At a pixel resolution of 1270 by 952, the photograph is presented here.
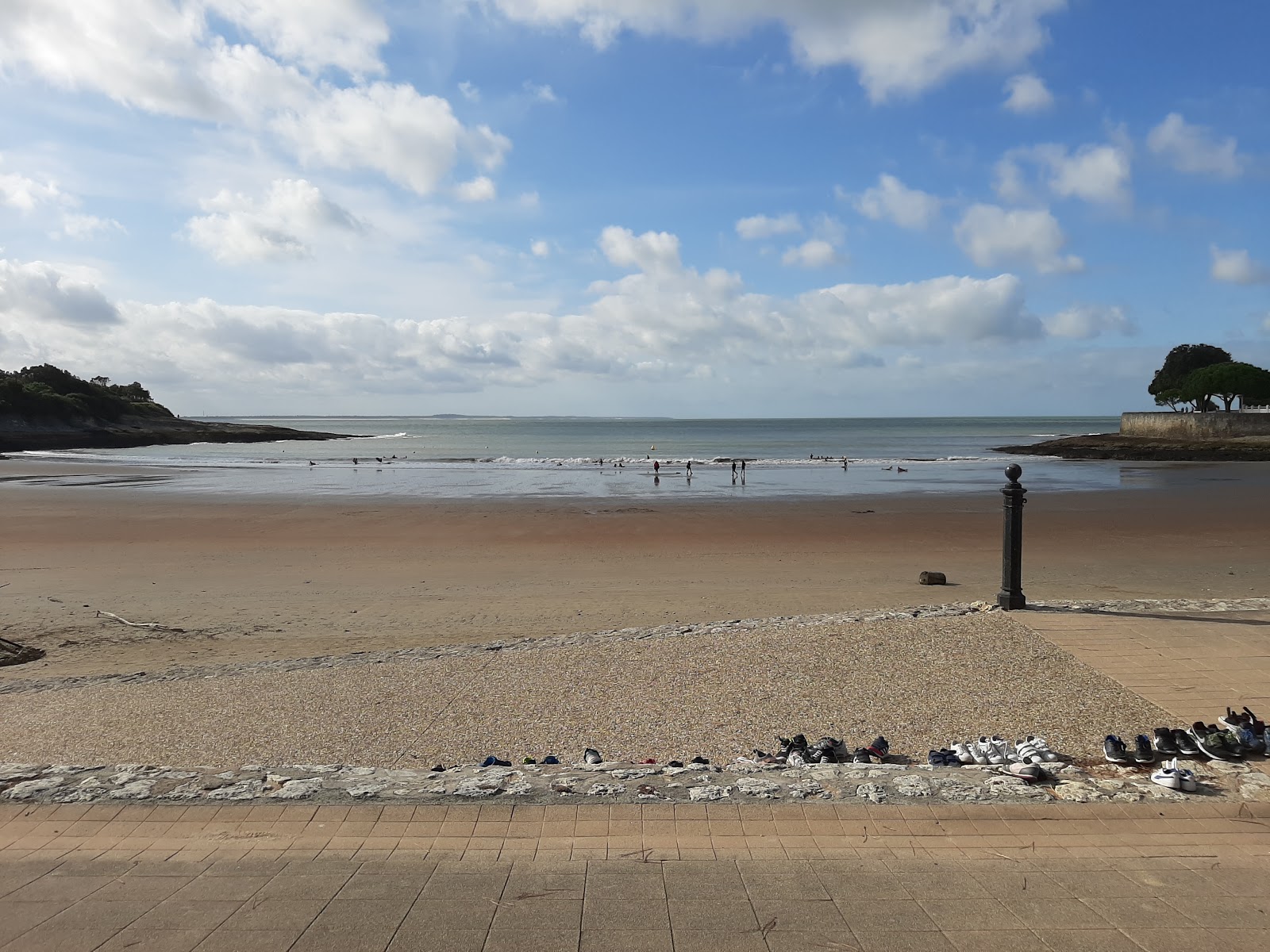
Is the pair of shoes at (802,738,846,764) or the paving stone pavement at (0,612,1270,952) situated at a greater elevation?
the paving stone pavement at (0,612,1270,952)

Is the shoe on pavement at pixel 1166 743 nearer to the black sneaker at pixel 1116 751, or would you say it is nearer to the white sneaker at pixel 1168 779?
the black sneaker at pixel 1116 751

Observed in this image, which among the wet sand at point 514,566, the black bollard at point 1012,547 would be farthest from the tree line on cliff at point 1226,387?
the black bollard at point 1012,547

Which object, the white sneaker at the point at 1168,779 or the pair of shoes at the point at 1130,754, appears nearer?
the white sneaker at the point at 1168,779

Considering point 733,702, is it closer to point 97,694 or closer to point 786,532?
point 97,694

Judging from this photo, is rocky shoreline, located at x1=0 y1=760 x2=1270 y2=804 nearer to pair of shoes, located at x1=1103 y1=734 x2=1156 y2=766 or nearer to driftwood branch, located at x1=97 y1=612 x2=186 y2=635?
pair of shoes, located at x1=1103 y1=734 x2=1156 y2=766

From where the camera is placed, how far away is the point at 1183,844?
3541 mm

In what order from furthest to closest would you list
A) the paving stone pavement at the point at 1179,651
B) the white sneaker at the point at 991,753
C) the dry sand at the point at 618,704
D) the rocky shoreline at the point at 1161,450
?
the rocky shoreline at the point at 1161,450 < the paving stone pavement at the point at 1179,651 < the dry sand at the point at 618,704 < the white sneaker at the point at 991,753

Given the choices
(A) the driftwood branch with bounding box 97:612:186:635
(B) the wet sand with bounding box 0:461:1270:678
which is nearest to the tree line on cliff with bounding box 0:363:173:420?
(B) the wet sand with bounding box 0:461:1270:678

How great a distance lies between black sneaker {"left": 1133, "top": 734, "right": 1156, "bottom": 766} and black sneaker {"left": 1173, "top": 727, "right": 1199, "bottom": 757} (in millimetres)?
132

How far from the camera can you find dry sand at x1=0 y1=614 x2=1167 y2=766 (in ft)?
17.0

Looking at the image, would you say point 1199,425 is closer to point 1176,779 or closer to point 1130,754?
point 1130,754

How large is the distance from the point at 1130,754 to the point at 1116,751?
Result: 0.12 meters

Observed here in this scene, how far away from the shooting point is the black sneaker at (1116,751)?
14.6ft

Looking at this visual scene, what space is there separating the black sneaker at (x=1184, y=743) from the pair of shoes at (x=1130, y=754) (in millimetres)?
132
